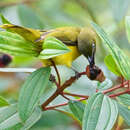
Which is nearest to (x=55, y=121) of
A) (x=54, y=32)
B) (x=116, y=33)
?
(x=54, y=32)

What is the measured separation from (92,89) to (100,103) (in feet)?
0.81

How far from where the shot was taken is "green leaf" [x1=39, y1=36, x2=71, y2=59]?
2.14 ft

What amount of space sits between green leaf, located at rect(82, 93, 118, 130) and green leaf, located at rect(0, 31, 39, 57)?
0.17 metres

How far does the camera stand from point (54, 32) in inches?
39.6

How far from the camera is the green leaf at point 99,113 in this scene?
0.62 meters

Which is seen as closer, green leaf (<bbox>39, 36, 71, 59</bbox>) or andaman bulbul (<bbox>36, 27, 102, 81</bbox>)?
green leaf (<bbox>39, 36, 71, 59</bbox>)

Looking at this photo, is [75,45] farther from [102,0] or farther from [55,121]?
[102,0]

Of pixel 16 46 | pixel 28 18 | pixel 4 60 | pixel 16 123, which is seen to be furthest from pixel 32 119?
pixel 28 18

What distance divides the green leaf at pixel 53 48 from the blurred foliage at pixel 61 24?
0.23m

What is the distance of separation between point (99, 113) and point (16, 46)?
0.74ft

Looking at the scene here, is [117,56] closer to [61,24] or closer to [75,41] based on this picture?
[75,41]

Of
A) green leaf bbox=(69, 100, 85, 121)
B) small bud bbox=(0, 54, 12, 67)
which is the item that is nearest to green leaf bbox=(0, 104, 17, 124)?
green leaf bbox=(69, 100, 85, 121)

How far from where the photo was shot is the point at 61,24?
174 centimetres

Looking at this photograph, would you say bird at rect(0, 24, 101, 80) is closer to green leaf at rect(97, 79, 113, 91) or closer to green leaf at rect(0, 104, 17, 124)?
green leaf at rect(97, 79, 113, 91)
